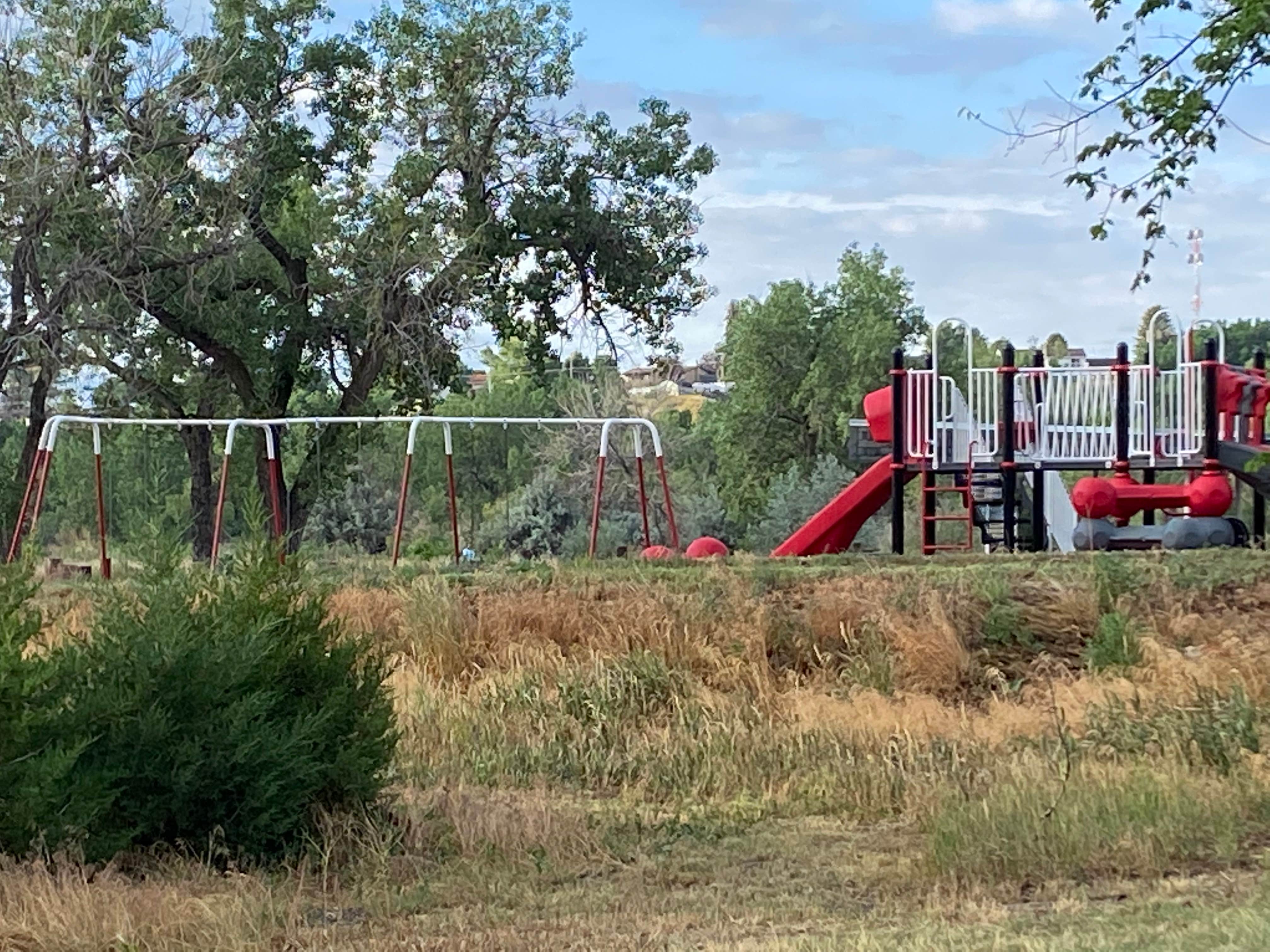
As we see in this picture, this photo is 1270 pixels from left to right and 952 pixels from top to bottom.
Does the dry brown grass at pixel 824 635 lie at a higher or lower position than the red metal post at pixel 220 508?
lower

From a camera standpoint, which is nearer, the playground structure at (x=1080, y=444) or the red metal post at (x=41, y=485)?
the playground structure at (x=1080, y=444)

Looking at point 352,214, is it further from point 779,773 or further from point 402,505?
point 779,773

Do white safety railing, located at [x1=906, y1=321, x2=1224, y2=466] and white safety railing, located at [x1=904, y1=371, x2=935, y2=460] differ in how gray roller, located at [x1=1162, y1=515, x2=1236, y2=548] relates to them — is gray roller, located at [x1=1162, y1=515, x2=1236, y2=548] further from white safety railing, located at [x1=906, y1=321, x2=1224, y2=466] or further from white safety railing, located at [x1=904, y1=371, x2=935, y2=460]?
white safety railing, located at [x1=904, y1=371, x2=935, y2=460]

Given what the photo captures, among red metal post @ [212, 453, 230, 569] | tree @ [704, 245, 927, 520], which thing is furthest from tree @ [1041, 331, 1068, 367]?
red metal post @ [212, 453, 230, 569]

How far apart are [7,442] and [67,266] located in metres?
20.6

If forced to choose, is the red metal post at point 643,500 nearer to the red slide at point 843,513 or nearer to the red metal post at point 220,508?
the red slide at point 843,513

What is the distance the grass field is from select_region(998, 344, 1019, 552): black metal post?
118 inches

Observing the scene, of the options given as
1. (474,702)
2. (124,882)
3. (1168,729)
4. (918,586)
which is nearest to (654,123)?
(918,586)

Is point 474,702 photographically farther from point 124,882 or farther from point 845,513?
point 845,513

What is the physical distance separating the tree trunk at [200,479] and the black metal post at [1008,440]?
14.1 meters

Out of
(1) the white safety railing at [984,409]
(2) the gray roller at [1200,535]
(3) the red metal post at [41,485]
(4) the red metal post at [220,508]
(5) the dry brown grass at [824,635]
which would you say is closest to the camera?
(5) the dry brown grass at [824,635]

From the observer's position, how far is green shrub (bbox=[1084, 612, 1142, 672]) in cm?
1275

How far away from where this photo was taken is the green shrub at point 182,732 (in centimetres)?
773

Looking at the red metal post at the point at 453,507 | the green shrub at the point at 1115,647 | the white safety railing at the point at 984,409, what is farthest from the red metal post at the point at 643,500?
the green shrub at the point at 1115,647
